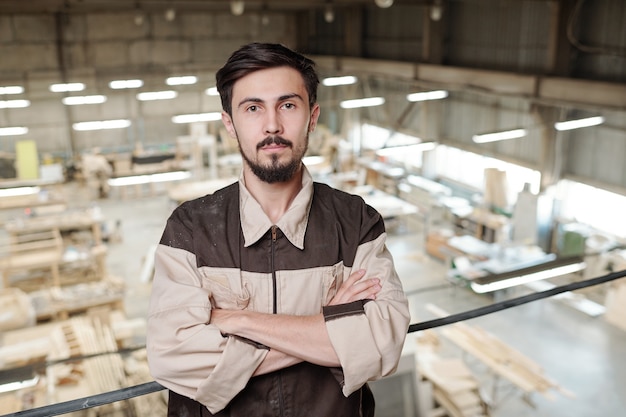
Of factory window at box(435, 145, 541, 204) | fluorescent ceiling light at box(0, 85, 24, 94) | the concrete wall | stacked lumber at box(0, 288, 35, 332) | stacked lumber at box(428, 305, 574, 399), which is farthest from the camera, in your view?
the concrete wall

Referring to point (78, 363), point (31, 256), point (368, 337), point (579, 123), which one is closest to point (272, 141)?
point (368, 337)

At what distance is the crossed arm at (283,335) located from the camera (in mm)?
1670

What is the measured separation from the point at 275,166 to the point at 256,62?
0.31 metres

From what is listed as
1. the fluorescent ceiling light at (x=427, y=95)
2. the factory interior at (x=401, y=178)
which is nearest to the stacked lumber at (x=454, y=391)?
the factory interior at (x=401, y=178)

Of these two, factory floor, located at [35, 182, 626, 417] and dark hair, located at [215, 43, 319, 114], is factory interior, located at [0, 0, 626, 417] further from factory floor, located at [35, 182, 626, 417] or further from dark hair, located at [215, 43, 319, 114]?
dark hair, located at [215, 43, 319, 114]

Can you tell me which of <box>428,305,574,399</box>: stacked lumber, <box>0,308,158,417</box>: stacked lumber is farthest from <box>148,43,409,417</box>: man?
<box>428,305,574,399</box>: stacked lumber

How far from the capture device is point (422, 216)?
15414mm

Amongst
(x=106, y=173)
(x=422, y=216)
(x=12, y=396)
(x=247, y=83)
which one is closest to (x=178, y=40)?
(x=106, y=173)

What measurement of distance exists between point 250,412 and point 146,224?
13683mm

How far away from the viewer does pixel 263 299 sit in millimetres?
1815

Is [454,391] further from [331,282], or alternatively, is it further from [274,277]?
[274,277]

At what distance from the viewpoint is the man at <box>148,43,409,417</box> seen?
5.48 feet

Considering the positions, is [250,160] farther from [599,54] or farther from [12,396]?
[599,54]

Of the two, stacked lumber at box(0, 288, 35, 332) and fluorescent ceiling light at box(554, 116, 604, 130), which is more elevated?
fluorescent ceiling light at box(554, 116, 604, 130)
